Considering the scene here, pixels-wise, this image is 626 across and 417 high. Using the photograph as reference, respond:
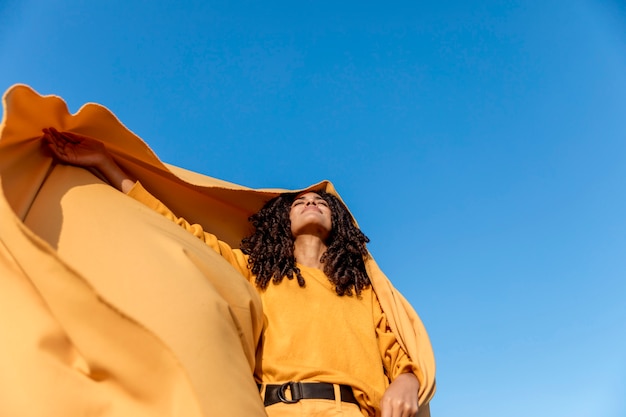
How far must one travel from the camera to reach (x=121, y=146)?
3426mm

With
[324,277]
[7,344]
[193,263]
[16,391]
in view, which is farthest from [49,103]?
[324,277]

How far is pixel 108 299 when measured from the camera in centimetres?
217

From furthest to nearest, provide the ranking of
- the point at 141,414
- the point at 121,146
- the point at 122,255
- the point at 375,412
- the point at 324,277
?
the point at 324,277, the point at 121,146, the point at 375,412, the point at 122,255, the point at 141,414

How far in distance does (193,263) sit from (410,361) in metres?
1.33

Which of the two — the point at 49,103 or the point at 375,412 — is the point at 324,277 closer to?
the point at 375,412

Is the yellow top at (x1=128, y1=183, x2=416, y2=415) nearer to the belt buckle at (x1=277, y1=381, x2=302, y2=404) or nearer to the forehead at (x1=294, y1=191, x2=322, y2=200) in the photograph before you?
the belt buckle at (x1=277, y1=381, x2=302, y2=404)

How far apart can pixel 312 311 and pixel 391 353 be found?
49 cm

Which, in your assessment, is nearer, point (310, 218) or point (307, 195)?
point (310, 218)

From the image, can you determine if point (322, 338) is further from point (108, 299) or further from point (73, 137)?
point (73, 137)

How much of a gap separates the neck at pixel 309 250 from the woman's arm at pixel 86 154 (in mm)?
1173

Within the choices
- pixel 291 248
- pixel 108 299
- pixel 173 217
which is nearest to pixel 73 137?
Result: pixel 173 217

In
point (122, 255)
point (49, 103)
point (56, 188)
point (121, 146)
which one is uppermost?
point (121, 146)

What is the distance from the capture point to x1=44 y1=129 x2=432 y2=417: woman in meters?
3.06

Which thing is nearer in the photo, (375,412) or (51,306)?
(51,306)
